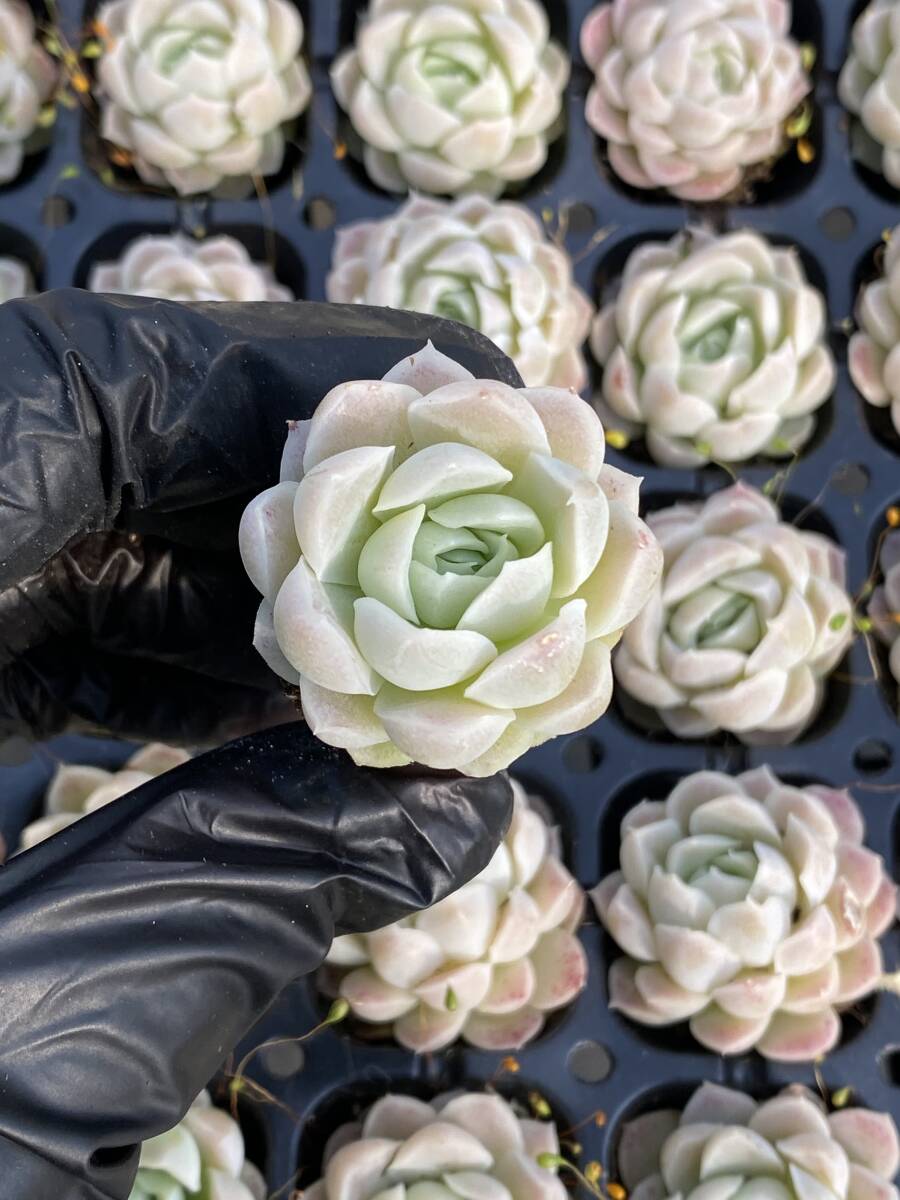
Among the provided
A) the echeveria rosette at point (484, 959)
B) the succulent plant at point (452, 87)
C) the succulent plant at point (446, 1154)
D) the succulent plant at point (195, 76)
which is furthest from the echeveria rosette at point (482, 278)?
the succulent plant at point (446, 1154)

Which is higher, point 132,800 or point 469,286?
point 469,286

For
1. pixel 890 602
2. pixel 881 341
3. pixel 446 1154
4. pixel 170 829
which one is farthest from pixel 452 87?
pixel 446 1154

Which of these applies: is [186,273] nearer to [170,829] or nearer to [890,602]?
[170,829]

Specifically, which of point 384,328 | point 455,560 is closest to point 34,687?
point 384,328

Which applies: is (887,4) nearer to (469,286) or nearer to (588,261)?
(588,261)

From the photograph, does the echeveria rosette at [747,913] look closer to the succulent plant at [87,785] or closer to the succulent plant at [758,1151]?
the succulent plant at [758,1151]

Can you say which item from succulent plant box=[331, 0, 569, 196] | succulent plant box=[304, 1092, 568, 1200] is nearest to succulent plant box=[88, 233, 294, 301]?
succulent plant box=[331, 0, 569, 196]
